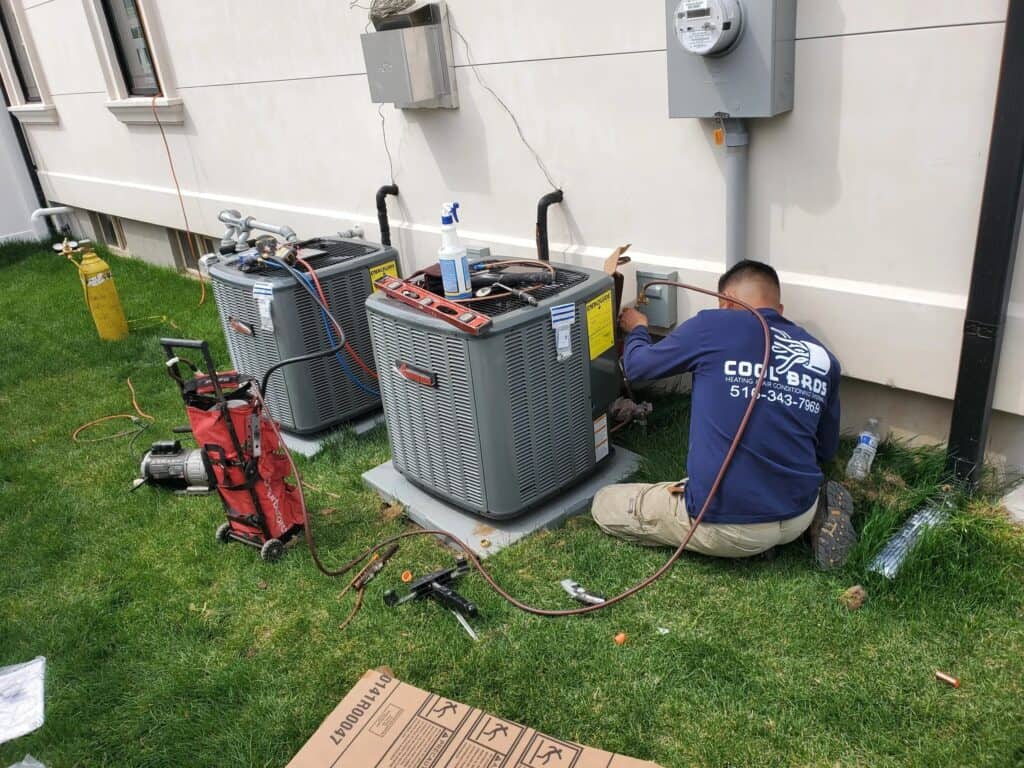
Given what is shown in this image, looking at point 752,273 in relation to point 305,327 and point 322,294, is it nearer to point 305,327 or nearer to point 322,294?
point 322,294

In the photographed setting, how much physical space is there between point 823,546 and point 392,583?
4.73 ft

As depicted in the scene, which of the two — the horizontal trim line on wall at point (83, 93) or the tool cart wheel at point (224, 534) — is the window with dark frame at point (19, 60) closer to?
the horizontal trim line on wall at point (83, 93)

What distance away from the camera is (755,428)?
238 centimetres

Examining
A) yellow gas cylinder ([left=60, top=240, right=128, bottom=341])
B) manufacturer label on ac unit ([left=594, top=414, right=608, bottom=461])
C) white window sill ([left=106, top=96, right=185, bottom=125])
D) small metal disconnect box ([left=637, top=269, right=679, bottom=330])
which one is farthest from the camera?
white window sill ([left=106, top=96, right=185, bottom=125])

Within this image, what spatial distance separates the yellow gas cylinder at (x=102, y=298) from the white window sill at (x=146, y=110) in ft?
4.24

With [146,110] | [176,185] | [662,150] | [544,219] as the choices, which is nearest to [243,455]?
[544,219]

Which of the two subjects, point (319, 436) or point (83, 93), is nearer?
point (319, 436)

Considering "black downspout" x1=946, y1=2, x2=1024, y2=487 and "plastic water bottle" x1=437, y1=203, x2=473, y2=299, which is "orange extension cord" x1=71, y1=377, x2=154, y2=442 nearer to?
"plastic water bottle" x1=437, y1=203, x2=473, y2=299

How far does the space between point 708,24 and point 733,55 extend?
137 mm

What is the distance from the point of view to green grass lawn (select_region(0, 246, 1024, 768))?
6.68 ft

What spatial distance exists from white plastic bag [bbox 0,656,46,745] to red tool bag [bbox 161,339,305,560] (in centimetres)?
78

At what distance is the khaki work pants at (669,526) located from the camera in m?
2.47

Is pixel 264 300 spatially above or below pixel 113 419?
above

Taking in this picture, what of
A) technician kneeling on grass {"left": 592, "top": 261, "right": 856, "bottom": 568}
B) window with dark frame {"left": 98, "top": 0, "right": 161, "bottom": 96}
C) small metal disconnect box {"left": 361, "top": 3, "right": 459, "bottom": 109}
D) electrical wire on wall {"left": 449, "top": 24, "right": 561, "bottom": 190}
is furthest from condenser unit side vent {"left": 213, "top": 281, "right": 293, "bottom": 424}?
window with dark frame {"left": 98, "top": 0, "right": 161, "bottom": 96}
